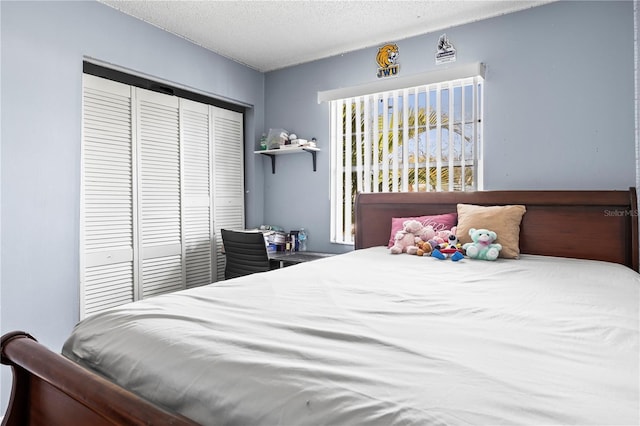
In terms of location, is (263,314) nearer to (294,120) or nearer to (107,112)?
(107,112)

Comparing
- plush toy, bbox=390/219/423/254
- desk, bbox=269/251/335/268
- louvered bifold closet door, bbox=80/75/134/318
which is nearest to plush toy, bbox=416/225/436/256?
plush toy, bbox=390/219/423/254

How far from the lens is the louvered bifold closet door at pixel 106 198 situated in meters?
2.57

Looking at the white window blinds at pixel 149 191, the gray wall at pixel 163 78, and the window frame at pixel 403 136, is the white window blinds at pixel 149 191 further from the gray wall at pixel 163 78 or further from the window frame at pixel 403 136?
the window frame at pixel 403 136

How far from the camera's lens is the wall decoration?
9.50 ft

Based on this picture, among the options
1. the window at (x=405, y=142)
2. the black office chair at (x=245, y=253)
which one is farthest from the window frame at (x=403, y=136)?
the black office chair at (x=245, y=253)

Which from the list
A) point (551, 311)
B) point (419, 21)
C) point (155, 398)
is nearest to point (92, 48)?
point (419, 21)

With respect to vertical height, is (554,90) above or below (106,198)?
above

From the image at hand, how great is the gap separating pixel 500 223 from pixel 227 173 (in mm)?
2439

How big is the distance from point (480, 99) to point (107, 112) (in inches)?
105

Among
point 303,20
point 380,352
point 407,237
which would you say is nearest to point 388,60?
point 303,20

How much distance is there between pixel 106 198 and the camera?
269 centimetres

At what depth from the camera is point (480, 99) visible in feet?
9.28

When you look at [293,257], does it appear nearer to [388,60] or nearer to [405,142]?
[405,142]

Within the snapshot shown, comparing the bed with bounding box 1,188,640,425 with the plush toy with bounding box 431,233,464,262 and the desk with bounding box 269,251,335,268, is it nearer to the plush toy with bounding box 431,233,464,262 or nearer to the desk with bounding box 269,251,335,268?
the plush toy with bounding box 431,233,464,262
